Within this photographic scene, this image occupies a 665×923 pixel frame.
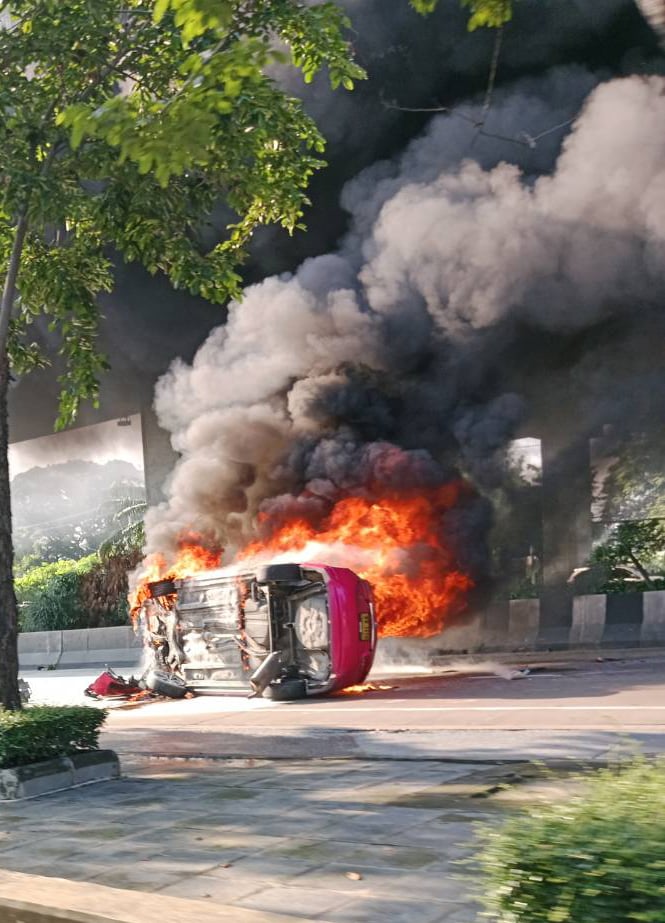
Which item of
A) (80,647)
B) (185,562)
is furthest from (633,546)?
(80,647)

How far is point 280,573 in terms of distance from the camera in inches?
587

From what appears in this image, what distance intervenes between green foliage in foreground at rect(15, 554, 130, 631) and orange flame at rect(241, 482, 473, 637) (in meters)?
9.15

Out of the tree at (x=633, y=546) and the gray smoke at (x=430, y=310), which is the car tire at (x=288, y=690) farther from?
the tree at (x=633, y=546)

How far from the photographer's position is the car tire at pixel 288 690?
15.4m

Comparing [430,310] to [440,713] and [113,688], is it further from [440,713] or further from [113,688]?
[440,713]

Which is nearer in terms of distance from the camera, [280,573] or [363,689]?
[280,573]

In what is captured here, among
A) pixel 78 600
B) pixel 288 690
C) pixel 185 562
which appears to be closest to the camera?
pixel 288 690

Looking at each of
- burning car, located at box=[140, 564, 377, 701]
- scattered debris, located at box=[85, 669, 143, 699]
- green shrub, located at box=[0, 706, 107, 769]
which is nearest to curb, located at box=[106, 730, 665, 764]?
green shrub, located at box=[0, 706, 107, 769]

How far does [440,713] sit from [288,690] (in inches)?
138

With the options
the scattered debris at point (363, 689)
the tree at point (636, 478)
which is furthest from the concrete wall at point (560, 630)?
the scattered debris at point (363, 689)

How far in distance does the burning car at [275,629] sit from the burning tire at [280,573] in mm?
14

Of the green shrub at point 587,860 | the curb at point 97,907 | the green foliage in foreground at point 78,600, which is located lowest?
the curb at point 97,907

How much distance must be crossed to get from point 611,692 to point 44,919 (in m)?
9.34

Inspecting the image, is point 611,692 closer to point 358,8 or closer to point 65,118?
point 65,118
